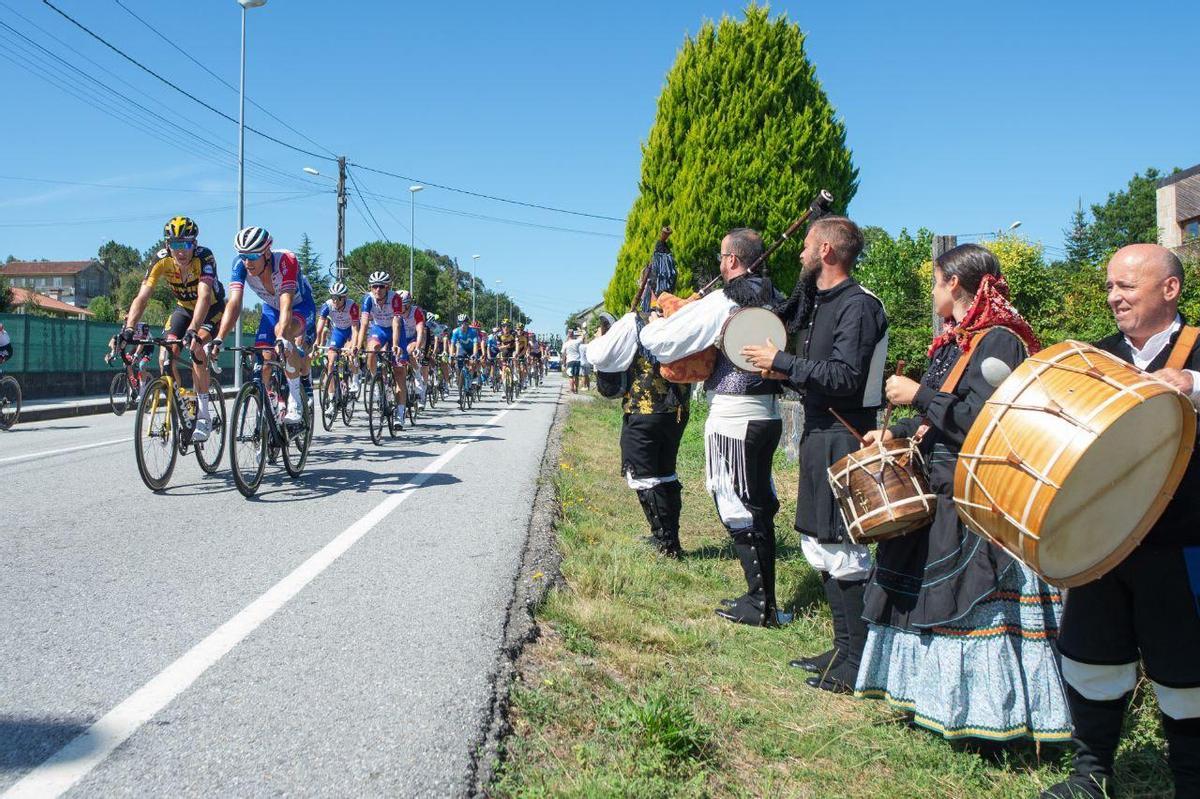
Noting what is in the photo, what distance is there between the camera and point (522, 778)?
2516 mm

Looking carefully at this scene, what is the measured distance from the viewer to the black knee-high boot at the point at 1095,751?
2.58 metres

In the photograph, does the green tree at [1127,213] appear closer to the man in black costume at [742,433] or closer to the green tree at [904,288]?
the green tree at [904,288]

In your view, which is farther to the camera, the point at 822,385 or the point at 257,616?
the point at 257,616

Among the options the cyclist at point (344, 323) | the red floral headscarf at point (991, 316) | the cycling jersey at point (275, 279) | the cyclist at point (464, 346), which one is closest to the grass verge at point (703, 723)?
the red floral headscarf at point (991, 316)

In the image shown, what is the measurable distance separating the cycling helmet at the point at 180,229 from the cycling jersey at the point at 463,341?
1156 centimetres

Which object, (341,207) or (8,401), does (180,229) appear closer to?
(8,401)

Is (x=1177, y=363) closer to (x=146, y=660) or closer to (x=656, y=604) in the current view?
(x=656, y=604)

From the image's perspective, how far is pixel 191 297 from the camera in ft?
26.9

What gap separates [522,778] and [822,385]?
5.93 ft

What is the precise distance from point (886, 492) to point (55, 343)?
22433 mm

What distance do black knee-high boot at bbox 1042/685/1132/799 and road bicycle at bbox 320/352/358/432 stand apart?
35.8 ft

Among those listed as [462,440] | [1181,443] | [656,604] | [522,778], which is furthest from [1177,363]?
[462,440]

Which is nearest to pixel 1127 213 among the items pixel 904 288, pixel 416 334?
pixel 904 288

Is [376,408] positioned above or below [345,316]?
below
